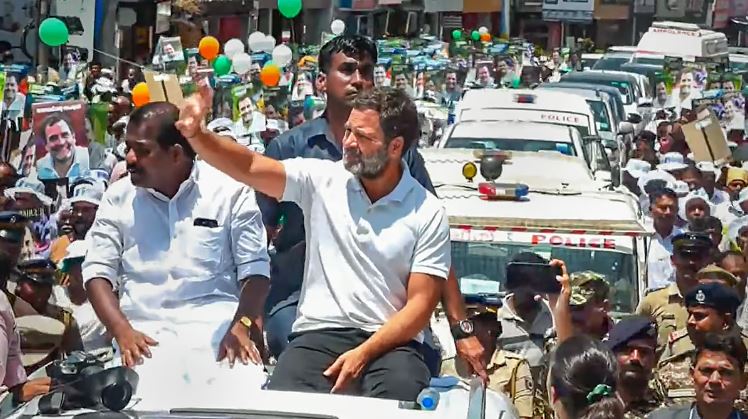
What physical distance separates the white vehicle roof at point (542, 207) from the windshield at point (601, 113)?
9.42 metres

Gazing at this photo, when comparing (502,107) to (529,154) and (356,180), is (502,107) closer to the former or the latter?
(529,154)

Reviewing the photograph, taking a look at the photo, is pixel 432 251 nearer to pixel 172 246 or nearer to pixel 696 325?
pixel 172 246

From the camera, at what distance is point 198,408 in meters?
3.81

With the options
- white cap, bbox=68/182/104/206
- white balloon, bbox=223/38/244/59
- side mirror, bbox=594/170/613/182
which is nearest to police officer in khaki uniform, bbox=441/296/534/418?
white cap, bbox=68/182/104/206

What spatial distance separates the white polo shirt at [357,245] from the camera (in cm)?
465

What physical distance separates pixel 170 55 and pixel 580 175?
7.87 m

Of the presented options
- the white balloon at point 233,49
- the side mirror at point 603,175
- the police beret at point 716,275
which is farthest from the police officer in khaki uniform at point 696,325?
the white balloon at point 233,49

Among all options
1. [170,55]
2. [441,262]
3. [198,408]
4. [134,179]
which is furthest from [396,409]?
[170,55]

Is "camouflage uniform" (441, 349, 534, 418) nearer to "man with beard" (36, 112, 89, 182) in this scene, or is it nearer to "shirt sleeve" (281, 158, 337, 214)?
"shirt sleeve" (281, 158, 337, 214)

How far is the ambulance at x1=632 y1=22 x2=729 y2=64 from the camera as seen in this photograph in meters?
32.4

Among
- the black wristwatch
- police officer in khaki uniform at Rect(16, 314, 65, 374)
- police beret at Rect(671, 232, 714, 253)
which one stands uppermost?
the black wristwatch

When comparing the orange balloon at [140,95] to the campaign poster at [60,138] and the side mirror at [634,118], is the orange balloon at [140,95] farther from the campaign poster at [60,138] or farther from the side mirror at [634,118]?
the side mirror at [634,118]

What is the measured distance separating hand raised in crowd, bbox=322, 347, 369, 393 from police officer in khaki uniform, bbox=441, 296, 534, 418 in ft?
5.39

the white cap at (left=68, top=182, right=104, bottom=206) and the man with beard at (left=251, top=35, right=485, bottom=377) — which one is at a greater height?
the man with beard at (left=251, top=35, right=485, bottom=377)
